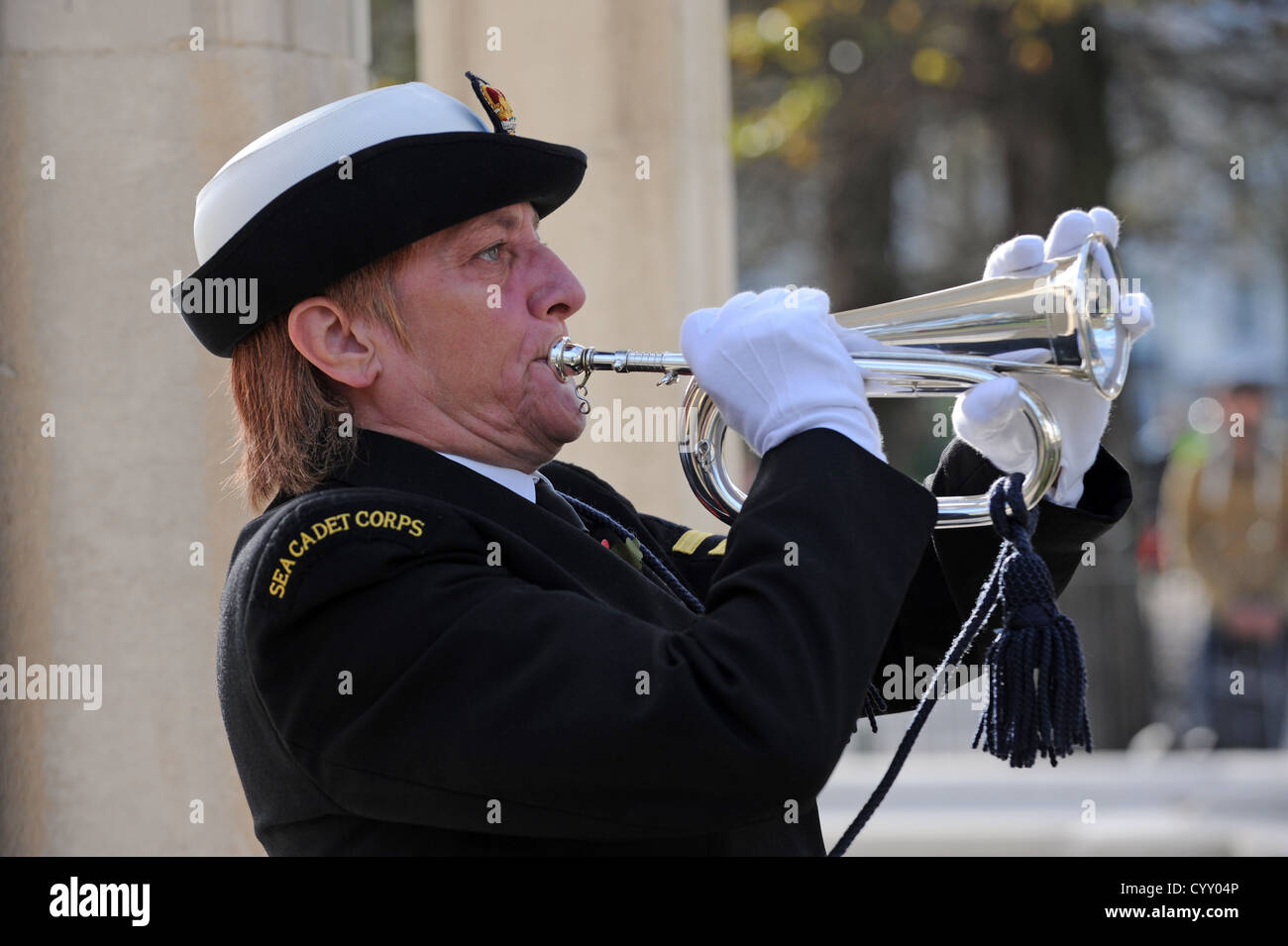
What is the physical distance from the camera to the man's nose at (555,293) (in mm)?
2371

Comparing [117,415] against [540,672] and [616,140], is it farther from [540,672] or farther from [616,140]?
[616,140]

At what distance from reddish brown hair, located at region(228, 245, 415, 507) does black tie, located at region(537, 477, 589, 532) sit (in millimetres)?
276

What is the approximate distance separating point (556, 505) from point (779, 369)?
0.39 m

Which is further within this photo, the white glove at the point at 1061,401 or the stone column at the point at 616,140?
the stone column at the point at 616,140

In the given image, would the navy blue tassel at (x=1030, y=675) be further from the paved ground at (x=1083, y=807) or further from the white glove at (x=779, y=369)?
the paved ground at (x=1083, y=807)

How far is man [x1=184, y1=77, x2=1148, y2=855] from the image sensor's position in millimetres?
1946

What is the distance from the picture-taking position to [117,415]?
2.98 meters

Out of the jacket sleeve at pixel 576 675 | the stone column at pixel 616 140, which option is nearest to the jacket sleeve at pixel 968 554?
the jacket sleeve at pixel 576 675

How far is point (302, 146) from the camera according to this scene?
231cm

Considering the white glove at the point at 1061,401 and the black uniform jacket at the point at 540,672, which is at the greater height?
the white glove at the point at 1061,401

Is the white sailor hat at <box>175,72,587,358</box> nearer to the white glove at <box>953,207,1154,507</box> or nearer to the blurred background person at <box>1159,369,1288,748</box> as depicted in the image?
the white glove at <box>953,207,1154,507</box>

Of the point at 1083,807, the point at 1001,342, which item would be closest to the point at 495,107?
the point at 1001,342

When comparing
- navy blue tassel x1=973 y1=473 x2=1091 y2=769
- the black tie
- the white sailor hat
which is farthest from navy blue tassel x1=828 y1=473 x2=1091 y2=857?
the white sailor hat
